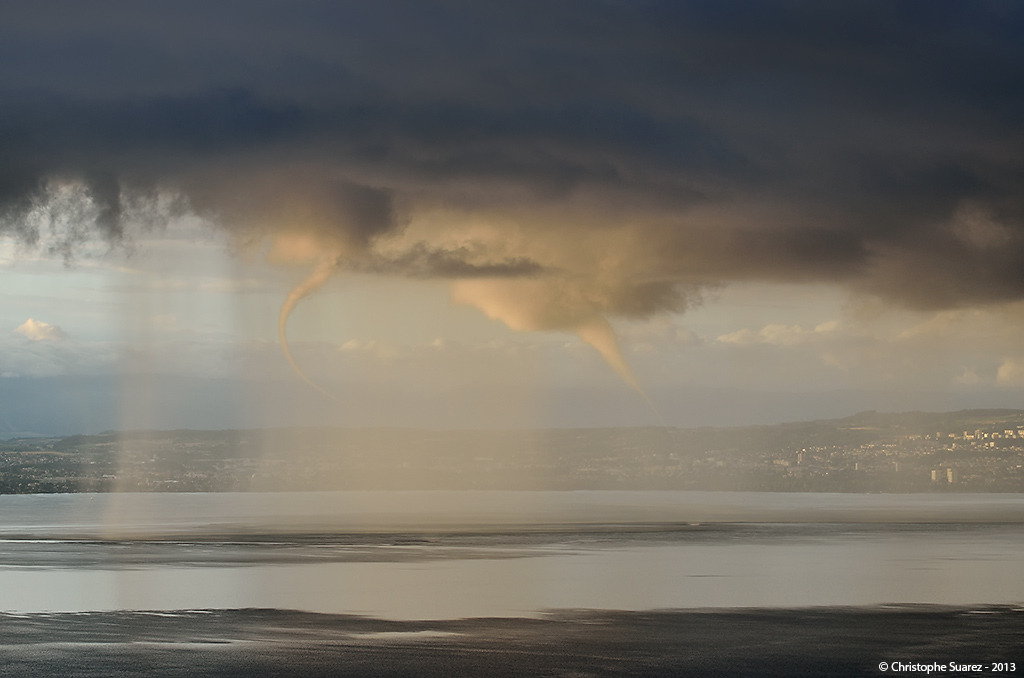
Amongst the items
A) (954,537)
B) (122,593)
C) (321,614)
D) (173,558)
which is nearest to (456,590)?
(321,614)

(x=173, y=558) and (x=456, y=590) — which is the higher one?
(x=173, y=558)

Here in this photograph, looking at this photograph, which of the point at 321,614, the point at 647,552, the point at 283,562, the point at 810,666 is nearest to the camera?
the point at 810,666

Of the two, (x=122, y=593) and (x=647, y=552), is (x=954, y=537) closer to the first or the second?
(x=647, y=552)

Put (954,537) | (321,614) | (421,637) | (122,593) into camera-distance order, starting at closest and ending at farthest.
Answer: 1. (421,637)
2. (321,614)
3. (122,593)
4. (954,537)

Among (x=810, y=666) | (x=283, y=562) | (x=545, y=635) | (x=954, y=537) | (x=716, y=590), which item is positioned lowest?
(x=810, y=666)

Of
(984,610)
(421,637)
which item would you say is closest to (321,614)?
(421,637)

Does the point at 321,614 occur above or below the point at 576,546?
below

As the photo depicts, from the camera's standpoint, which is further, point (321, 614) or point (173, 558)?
point (173, 558)

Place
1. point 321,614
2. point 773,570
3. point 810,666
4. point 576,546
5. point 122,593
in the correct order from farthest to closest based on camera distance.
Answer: point 576,546 → point 773,570 → point 122,593 → point 321,614 → point 810,666

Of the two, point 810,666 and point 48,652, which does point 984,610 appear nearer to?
point 810,666
